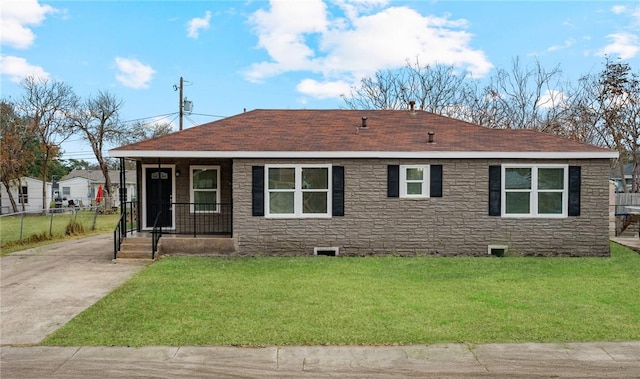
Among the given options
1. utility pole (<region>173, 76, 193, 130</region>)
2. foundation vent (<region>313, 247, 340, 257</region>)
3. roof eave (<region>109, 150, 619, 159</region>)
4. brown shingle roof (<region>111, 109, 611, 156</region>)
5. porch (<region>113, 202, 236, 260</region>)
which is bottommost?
foundation vent (<region>313, 247, 340, 257</region>)

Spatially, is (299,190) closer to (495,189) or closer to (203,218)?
(203,218)

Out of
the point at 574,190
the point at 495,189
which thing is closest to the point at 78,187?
the point at 495,189

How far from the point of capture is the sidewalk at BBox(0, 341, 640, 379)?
451 centimetres

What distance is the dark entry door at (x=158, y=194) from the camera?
Result: 13.1 metres

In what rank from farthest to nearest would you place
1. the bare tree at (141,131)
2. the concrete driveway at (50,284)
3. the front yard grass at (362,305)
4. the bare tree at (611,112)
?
the bare tree at (141,131) < the bare tree at (611,112) < the concrete driveway at (50,284) < the front yard grass at (362,305)

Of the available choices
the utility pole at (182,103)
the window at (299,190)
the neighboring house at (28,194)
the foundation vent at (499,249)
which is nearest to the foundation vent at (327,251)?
the window at (299,190)

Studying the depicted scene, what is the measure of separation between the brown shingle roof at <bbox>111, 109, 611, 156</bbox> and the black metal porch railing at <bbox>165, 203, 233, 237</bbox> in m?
2.02

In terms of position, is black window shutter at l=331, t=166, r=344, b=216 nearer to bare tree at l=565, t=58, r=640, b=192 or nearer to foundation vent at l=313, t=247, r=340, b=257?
foundation vent at l=313, t=247, r=340, b=257

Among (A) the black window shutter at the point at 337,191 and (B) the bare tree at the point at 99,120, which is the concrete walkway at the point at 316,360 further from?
(B) the bare tree at the point at 99,120

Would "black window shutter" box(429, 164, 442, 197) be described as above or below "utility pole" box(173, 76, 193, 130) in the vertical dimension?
below

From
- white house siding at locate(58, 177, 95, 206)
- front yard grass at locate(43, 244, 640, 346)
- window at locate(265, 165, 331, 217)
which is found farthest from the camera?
white house siding at locate(58, 177, 95, 206)

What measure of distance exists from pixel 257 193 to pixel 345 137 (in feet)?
9.80

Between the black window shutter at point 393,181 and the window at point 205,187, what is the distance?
4.99 m

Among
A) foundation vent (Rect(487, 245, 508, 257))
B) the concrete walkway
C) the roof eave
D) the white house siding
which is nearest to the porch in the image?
the roof eave
